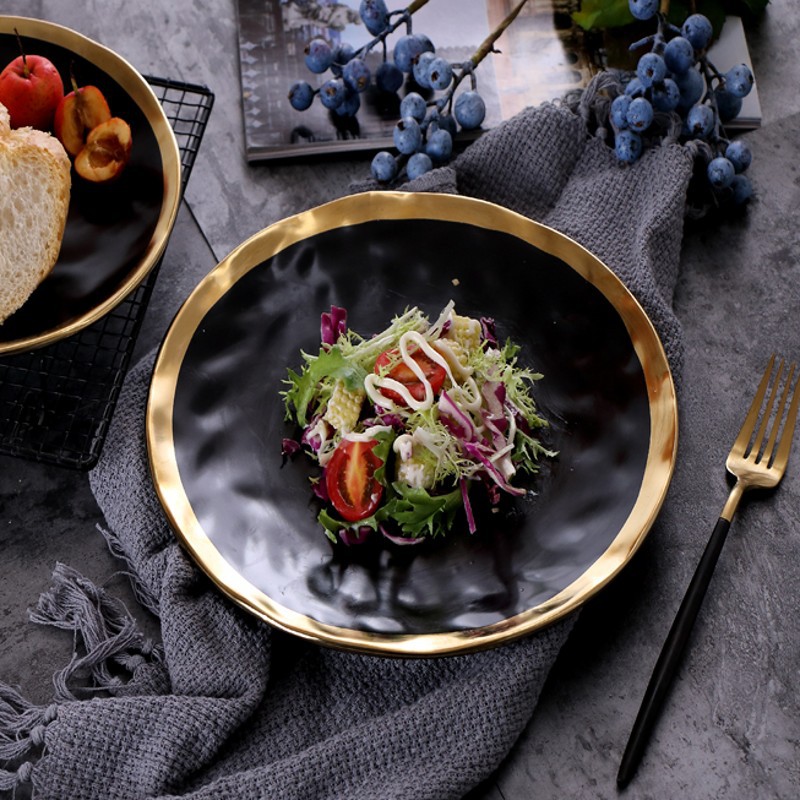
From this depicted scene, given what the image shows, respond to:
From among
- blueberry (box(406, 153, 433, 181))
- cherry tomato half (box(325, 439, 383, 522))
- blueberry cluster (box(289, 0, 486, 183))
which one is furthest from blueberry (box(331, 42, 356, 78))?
cherry tomato half (box(325, 439, 383, 522))

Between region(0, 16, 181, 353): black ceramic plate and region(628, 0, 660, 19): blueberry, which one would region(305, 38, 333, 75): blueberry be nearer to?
region(0, 16, 181, 353): black ceramic plate

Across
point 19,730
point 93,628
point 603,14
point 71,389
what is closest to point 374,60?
point 603,14

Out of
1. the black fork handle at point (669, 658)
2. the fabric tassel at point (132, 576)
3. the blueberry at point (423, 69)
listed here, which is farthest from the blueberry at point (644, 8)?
the fabric tassel at point (132, 576)

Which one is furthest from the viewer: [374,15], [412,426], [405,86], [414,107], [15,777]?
[405,86]

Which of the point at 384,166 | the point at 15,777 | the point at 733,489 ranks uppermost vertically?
the point at 384,166

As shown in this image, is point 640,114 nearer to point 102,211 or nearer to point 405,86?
point 405,86

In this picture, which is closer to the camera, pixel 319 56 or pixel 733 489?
pixel 733 489

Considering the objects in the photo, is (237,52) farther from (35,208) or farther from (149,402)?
(149,402)
